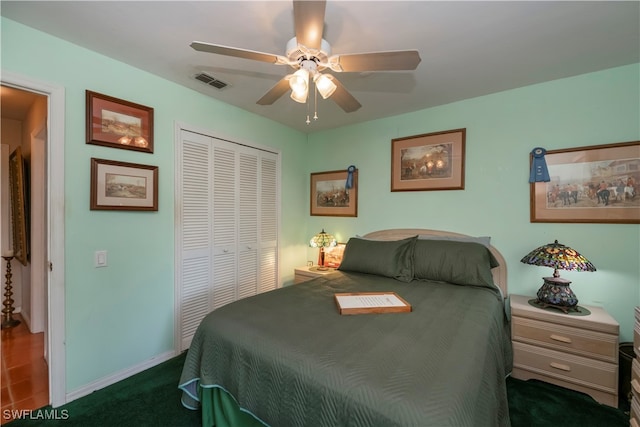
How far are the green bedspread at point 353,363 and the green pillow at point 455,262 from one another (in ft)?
1.16

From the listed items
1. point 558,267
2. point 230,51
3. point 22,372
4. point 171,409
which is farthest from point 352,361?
point 22,372

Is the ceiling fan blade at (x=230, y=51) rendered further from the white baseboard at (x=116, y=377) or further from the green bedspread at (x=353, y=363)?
the white baseboard at (x=116, y=377)

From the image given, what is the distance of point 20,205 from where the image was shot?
300cm

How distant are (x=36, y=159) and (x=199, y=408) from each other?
273cm

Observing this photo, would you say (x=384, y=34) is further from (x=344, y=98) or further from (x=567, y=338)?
(x=567, y=338)

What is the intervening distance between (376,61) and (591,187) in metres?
2.11

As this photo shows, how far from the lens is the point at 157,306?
7.81ft

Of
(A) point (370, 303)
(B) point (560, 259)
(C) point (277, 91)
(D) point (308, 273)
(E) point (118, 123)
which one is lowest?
(D) point (308, 273)

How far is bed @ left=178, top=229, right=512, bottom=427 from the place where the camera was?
974 mm

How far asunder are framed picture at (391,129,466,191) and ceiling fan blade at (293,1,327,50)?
196cm

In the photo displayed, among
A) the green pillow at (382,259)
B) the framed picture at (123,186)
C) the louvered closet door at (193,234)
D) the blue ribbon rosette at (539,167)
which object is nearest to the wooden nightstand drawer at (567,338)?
the green pillow at (382,259)

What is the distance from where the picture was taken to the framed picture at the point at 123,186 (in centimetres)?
201

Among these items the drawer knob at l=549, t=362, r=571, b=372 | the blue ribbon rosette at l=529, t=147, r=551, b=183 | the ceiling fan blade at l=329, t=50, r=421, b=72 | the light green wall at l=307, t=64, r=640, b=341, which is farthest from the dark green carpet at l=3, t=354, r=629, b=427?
the ceiling fan blade at l=329, t=50, r=421, b=72

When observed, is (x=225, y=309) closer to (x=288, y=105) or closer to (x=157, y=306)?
(x=157, y=306)
